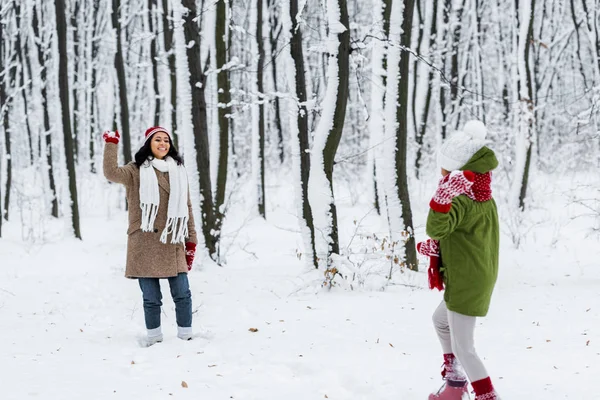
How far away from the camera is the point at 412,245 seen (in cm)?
720

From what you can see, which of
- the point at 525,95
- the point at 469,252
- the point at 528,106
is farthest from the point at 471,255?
the point at 525,95

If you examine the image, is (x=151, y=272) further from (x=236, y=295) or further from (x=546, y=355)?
(x=546, y=355)

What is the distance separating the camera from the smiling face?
15.1 ft

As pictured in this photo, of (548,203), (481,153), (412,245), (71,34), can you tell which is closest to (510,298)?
(412,245)

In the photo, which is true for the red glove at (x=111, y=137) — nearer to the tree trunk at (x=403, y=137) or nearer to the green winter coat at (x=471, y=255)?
the green winter coat at (x=471, y=255)

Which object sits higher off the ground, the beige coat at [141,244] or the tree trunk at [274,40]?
the tree trunk at [274,40]

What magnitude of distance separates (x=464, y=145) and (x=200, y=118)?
5.16 meters

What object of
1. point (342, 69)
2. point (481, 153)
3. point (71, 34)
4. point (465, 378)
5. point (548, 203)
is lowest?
point (548, 203)

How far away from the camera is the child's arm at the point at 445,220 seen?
2.78 meters

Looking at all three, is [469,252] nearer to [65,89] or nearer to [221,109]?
[221,109]

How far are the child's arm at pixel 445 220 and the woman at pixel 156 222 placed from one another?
242 centimetres

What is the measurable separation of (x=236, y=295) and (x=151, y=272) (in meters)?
1.90

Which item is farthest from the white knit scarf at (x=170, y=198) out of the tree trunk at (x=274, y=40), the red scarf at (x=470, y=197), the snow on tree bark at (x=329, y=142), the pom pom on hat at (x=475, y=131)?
the tree trunk at (x=274, y=40)

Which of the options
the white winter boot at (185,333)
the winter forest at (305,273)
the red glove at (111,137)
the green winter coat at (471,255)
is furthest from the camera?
the white winter boot at (185,333)
